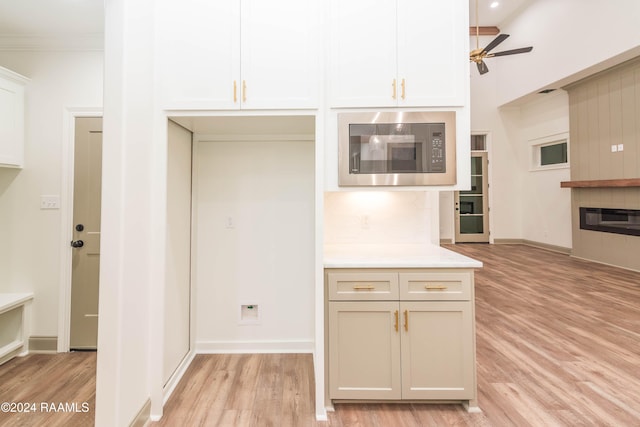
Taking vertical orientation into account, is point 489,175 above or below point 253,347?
above

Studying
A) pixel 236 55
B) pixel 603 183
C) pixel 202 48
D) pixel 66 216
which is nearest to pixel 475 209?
pixel 603 183

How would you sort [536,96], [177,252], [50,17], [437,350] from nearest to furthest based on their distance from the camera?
[437,350] < [177,252] < [50,17] < [536,96]

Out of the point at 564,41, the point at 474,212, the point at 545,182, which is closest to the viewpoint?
the point at 564,41

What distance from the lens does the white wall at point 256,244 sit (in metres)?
2.65

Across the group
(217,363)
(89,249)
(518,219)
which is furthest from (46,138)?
(518,219)

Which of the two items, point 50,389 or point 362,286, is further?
point 50,389

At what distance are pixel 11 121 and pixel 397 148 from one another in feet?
10.3

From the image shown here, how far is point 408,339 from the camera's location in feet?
6.21

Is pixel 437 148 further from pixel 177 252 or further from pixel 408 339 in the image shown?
pixel 177 252

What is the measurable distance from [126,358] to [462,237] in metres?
8.27

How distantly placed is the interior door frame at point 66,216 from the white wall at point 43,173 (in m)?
0.02

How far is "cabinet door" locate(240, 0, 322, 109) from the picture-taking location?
1.94 m

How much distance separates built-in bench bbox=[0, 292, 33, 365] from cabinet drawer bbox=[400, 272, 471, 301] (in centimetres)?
311

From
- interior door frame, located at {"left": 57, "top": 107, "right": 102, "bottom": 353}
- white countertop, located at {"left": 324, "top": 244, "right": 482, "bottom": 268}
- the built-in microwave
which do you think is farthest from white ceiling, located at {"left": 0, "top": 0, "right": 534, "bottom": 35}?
white countertop, located at {"left": 324, "top": 244, "right": 482, "bottom": 268}
